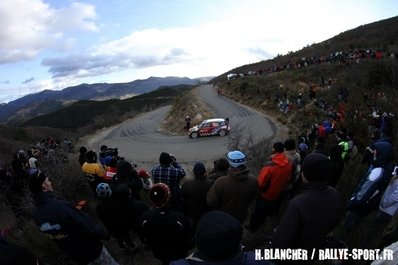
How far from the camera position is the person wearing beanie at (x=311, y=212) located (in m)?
3.80

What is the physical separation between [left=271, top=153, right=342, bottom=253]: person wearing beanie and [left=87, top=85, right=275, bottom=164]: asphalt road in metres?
13.2

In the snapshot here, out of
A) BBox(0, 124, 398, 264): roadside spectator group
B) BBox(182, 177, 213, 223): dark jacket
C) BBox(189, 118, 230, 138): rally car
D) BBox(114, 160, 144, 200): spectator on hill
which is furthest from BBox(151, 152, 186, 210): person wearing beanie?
BBox(189, 118, 230, 138): rally car

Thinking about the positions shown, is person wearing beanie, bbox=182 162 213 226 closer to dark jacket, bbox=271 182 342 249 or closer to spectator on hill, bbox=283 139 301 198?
spectator on hill, bbox=283 139 301 198

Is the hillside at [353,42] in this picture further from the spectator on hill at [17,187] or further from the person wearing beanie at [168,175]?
the person wearing beanie at [168,175]

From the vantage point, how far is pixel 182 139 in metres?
30.0

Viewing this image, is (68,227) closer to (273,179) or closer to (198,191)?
(198,191)

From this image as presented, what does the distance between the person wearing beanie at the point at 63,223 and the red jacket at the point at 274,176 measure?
110 inches

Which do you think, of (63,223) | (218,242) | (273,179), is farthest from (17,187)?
(218,242)

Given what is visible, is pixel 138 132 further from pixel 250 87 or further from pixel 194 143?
pixel 250 87

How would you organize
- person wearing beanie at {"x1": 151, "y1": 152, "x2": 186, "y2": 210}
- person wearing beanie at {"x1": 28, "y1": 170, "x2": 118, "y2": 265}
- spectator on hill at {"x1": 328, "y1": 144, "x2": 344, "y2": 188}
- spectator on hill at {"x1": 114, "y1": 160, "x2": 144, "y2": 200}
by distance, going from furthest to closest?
spectator on hill at {"x1": 328, "y1": 144, "x2": 344, "y2": 188}, person wearing beanie at {"x1": 151, "y1": 152, "x2": 186, "y2": 210}, spectator on hill at {"x1": 114, "y1": 160, "x2": 144, "y2": 200}, person wearing beanie at {"x1": 28, "y1": 170, "x2": 118, "y2": 265}

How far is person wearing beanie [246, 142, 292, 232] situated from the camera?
6027 mm

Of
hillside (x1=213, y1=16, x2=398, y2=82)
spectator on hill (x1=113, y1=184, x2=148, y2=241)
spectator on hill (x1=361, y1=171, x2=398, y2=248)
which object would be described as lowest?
spectator on hill (x1=361, y1=171, x2=398, y2=248)

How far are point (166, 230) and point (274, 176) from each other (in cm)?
251

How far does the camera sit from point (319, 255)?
4129 millimetres
